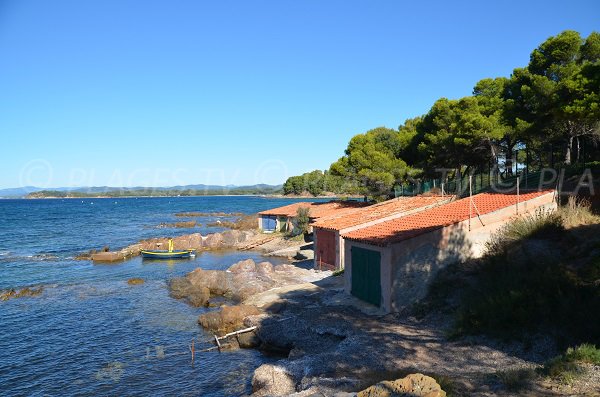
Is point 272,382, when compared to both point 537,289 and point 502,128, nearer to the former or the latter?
point 537,289

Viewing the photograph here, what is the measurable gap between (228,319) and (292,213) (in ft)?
98.7

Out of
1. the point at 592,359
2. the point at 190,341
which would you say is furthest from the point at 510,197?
the point at 190,341

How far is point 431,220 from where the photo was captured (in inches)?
810

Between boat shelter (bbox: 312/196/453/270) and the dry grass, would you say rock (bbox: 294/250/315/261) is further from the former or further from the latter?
the dry grass

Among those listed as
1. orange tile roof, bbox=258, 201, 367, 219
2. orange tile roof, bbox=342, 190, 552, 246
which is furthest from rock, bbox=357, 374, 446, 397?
orange tile roof, bbox=258, 201, 367, 219

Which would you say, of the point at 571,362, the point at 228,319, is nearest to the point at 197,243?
the point at 228,319

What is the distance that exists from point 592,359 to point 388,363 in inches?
188

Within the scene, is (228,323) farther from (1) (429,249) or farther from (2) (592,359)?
(2) (592,359)

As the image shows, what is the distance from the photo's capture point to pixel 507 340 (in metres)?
12.6

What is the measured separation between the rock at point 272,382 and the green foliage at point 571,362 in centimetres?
620

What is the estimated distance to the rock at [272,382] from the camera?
11.9 metres

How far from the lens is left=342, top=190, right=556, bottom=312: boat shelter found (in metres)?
17.8

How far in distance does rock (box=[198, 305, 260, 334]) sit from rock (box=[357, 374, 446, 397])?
11252 millimetres

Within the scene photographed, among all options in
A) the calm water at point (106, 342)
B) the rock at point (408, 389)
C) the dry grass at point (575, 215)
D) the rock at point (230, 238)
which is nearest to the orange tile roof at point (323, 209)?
the rock at point (230, 238)
